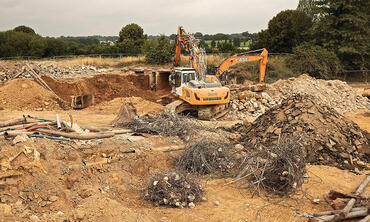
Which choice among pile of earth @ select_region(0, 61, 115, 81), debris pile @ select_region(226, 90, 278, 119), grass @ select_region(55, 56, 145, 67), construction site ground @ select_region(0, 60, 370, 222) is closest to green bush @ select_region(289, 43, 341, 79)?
debris pile @ select_region(226, 90, 278, 119)

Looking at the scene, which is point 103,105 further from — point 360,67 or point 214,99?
point 360,67

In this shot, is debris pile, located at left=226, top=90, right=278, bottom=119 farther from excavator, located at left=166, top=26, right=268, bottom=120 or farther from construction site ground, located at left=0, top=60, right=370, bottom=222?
construction site ground, located at left=0, top=60, right=370, bottom=222

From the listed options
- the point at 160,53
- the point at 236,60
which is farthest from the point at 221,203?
the point at 160,53

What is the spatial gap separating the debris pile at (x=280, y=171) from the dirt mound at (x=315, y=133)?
4.70 feet

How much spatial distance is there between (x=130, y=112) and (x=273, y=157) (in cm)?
541

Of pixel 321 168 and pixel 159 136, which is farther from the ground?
pixel 159 136

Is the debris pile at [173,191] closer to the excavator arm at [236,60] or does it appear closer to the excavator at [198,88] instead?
the excavator at [198,88]

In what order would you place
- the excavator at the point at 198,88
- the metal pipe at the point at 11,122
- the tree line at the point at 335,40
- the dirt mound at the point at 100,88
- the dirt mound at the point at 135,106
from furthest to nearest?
1. the tree line at the point at 335,40
2. the dirt mound at the point at 100,88
3. the dirt mound at the point at 135,106
4. the excavator at the point at 198,88
5. the metal pipe at the point at 11,122

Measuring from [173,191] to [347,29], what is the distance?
25167 mm

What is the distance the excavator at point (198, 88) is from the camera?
44.7 feet

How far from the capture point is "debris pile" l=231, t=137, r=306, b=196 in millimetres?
6719

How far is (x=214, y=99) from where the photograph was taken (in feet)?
45.0

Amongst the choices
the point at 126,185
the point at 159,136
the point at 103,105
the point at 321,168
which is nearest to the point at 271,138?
the point at 321,168

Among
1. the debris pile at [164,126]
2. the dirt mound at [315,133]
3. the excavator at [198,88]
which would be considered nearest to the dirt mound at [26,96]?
the excavator at [198,88]
